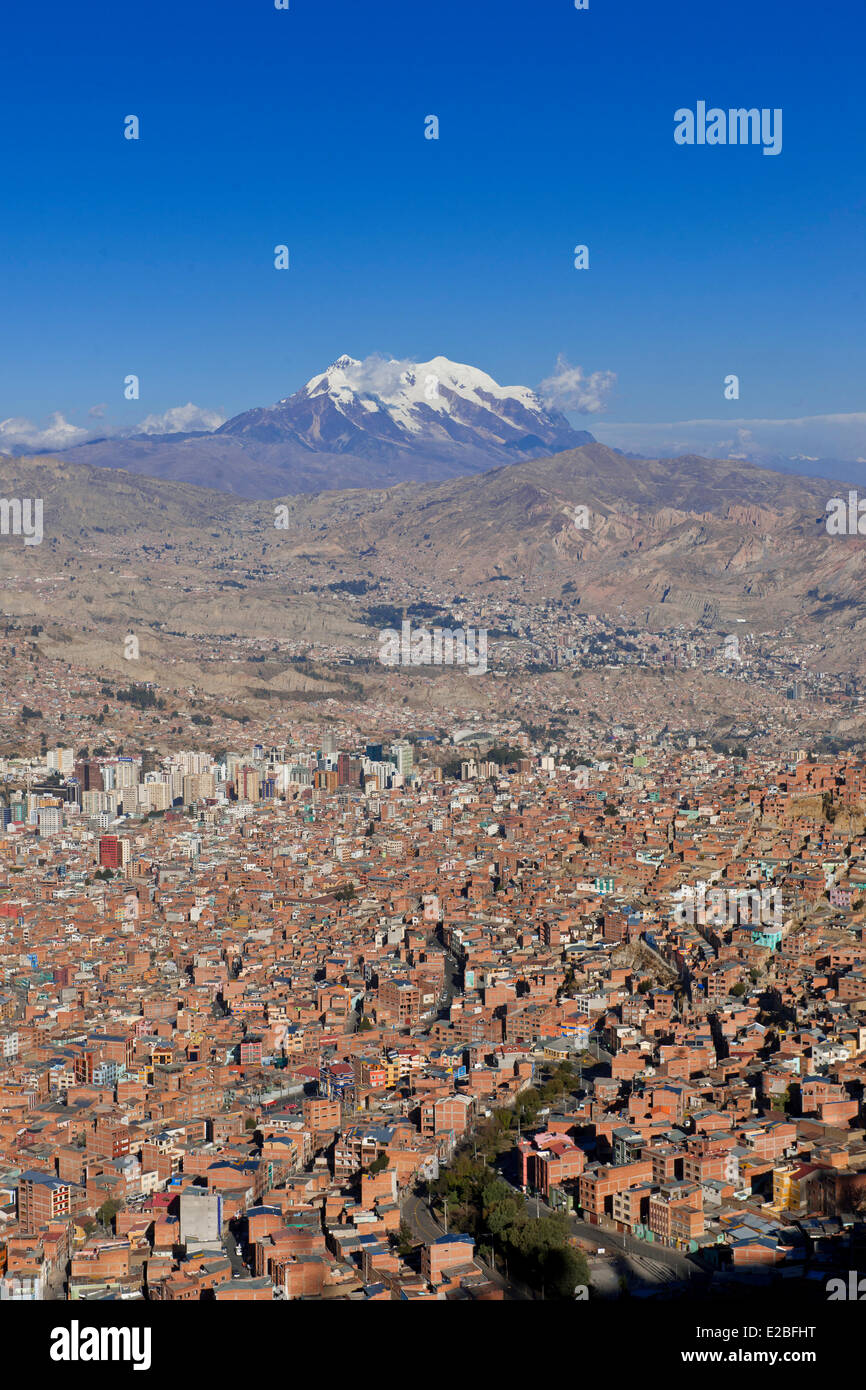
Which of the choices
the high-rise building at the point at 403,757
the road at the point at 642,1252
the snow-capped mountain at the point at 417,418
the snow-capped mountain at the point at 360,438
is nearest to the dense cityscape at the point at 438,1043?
the road at the point at 642,1252

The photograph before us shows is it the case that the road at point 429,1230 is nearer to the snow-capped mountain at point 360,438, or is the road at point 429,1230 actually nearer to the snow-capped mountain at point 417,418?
the snow-capped mountain at point 360,438

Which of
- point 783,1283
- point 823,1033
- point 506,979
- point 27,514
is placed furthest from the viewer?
point 27,514

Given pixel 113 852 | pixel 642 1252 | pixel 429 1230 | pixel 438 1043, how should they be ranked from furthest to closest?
pixel 113 852 < pixel 438 1043 < pixel 429 1230 < pixel 642 1252

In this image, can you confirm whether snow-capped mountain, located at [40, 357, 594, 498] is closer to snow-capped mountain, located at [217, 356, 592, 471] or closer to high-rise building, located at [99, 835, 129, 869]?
snow-capped mountain, located at [217, 356, 592, 471]

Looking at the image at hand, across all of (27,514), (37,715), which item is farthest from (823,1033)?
(27,514)

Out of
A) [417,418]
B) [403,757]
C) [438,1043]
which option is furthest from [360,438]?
[438,1043]

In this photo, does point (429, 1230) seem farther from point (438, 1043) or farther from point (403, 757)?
point (403, 757)
